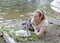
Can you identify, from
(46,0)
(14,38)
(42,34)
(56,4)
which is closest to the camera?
(14,38)

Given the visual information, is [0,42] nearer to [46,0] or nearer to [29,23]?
[29,23]

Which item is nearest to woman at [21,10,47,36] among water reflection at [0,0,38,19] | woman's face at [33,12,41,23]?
woman's face at [33,12,41,23]

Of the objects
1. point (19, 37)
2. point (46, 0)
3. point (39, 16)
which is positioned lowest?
point (46, 0)

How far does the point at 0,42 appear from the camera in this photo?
4719 mm

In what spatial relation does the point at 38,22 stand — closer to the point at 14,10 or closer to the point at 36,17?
the point at 36,17

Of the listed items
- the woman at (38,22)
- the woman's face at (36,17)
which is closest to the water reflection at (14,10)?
the woman at (38,22)

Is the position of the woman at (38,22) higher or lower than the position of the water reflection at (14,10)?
higher

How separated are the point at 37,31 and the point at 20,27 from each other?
0.76 m

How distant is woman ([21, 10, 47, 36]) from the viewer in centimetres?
497

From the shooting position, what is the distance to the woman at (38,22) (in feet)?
16.3

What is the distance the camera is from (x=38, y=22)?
16.9 ft

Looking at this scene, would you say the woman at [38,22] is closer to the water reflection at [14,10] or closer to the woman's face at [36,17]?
the woman's face at [36,17]

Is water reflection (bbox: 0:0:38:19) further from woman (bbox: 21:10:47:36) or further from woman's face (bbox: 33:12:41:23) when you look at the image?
woman's face (bbox: 33:12:41:23)

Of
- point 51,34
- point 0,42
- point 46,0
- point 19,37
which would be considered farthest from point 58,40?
point 46,0
